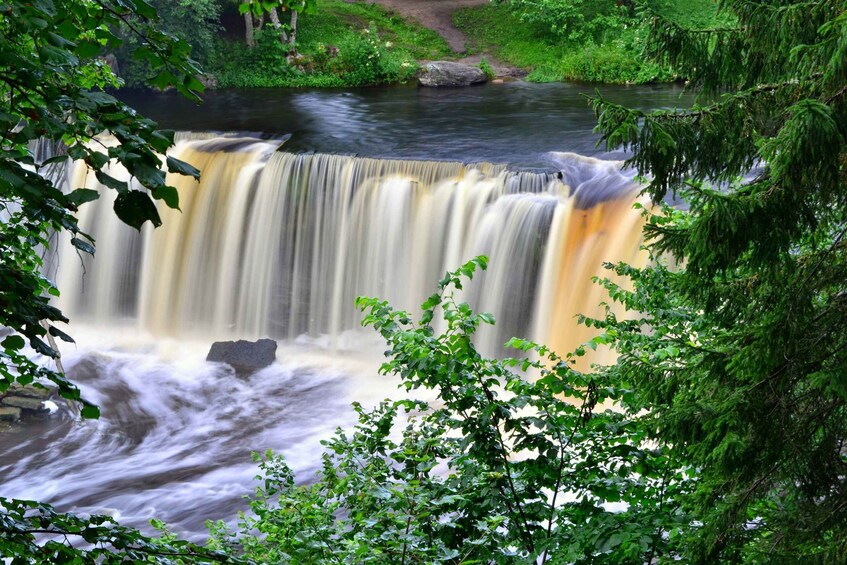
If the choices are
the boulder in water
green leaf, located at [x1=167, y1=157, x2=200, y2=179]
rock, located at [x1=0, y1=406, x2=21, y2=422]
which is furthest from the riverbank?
green leaf, located at [x1=167, y1=157, x2=200, y2=179]

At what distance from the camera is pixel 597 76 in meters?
24.3

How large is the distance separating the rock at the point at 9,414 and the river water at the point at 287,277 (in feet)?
0.88

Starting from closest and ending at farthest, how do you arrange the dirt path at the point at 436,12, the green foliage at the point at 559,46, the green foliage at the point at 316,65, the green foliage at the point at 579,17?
the green foliage at the point at 559,46 < the green foliage at the point at 316,65 < the green foliage at the point at 579,17 < the dirt path at the point at 436,12

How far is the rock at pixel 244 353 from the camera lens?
49.7ft

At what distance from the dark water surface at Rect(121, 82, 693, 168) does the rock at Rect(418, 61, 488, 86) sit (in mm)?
466

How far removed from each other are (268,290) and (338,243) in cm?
147

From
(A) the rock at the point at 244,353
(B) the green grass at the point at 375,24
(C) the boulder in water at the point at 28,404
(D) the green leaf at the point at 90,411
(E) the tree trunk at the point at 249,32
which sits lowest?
(C) the boulder in water at the point at 28,404

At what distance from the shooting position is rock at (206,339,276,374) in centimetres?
1514

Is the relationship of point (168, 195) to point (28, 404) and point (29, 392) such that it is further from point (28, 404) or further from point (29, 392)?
point (29, 392)

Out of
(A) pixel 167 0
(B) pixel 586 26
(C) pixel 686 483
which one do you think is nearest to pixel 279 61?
(A) pixel 167 0

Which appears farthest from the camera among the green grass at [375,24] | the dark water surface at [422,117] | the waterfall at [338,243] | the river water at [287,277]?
the green grass at [375,24]

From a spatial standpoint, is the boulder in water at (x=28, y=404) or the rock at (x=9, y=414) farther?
the boulder in water at (x=28, y=404)

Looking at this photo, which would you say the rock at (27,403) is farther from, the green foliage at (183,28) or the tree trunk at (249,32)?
the tree trunk at (249,32)

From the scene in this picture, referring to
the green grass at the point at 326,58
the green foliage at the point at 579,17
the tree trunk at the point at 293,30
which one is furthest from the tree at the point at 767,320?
the tree trunk at the point at 293,30
